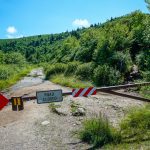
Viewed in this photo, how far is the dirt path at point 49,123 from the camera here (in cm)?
1016

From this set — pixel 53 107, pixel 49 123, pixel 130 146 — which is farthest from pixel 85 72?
pixel 130 146

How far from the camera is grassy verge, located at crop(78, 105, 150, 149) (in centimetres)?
926

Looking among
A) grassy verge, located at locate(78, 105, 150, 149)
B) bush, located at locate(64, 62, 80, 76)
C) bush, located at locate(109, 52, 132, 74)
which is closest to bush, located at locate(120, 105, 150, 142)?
grassy verge, located at locate(78, 105, 150, 149)

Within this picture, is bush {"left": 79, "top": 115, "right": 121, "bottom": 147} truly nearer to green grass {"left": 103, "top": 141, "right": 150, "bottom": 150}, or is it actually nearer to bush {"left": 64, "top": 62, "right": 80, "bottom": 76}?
green grass {"left": 103, "top": 141, "right": 150, "bottom": 150}

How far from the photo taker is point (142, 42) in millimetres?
28141

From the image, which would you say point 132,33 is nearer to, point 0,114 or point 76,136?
point 0,114

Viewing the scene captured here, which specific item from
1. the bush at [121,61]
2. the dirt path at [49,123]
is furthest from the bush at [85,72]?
the dirt path at [49,123]

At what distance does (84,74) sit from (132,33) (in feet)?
18.6

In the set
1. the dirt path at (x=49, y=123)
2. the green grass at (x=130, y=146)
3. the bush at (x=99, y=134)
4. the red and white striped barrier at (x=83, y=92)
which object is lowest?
the dirt path at (x=49, y=123)

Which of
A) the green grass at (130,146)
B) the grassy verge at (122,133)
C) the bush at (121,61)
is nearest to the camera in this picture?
the green grass at (130,146)

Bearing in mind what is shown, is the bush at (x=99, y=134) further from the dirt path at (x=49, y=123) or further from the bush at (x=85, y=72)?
the bush at (x=85, y=72)

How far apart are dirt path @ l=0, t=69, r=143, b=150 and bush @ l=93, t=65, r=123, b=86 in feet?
19.3

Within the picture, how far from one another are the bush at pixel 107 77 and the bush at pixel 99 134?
1412 cm

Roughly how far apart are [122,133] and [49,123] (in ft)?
12.2
